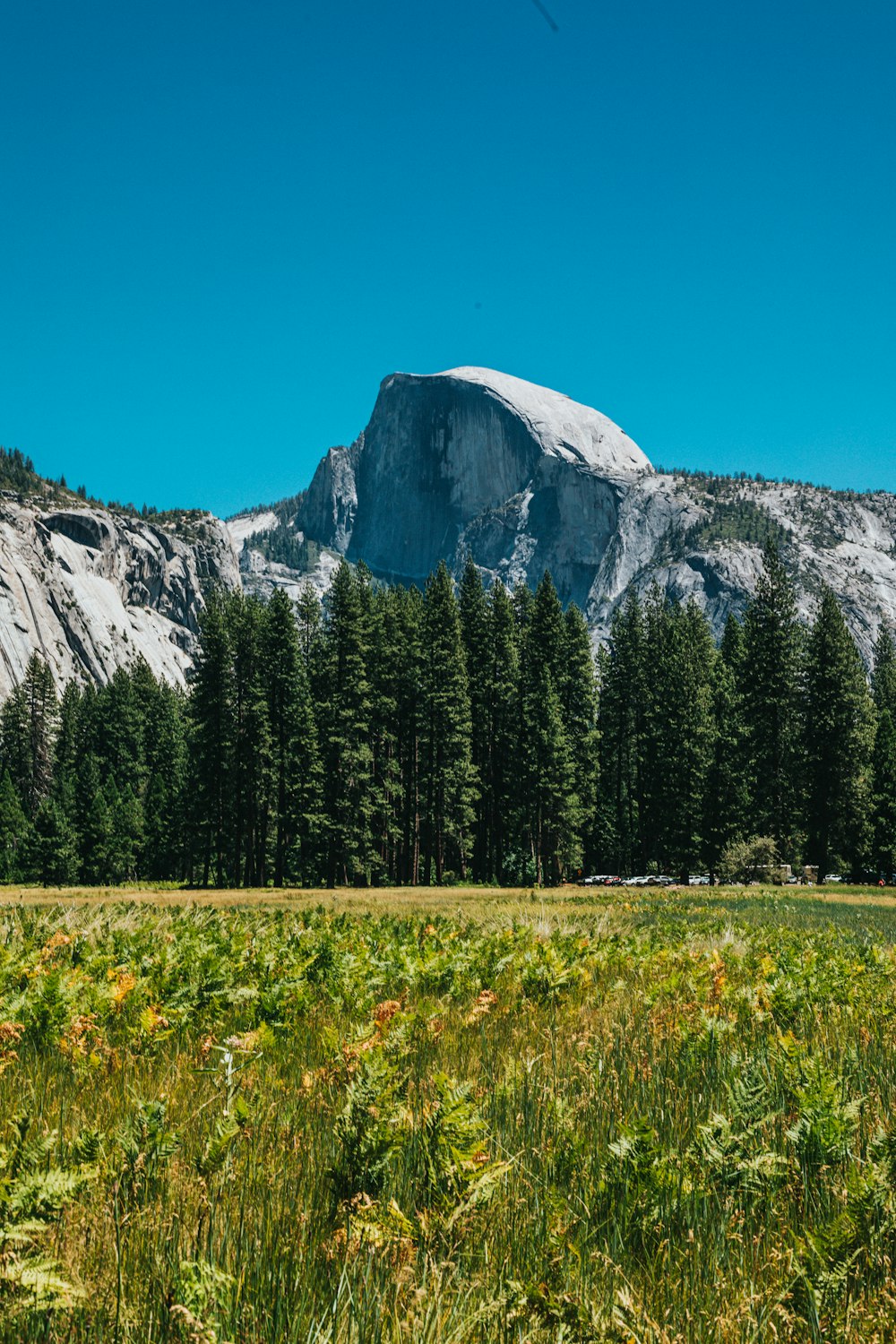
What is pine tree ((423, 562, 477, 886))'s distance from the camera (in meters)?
48.8

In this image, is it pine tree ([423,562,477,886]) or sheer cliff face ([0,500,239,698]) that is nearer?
pine tree ([423,562,477,886])

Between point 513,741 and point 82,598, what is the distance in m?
127

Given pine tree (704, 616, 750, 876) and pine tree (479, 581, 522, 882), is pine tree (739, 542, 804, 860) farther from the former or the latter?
pine tree (479, 581, 522, 882)

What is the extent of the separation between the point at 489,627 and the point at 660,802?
1612 cm

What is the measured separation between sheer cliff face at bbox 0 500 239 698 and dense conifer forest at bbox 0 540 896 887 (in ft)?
280

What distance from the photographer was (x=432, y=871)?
189 feet

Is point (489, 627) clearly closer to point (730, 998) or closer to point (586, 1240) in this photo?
point (730, 998)

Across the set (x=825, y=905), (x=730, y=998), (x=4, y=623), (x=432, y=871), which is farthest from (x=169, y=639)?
(x=730, y=998)

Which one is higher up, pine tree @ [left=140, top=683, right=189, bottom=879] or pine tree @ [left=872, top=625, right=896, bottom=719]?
pine tree @ [left=872, top=625, right=896, bottom=719]

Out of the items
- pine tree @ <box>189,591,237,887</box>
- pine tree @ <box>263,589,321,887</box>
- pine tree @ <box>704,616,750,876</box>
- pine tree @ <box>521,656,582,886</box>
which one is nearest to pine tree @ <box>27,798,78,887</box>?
pine tree @ <box>189,591,237,887</box>

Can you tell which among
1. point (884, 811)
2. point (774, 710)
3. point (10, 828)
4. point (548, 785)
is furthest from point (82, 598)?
point (884, 811)

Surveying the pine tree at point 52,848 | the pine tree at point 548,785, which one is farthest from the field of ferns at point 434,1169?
the pine tree at point 52,848

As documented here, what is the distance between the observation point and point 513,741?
181 feet

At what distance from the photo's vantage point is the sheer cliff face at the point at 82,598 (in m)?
139
